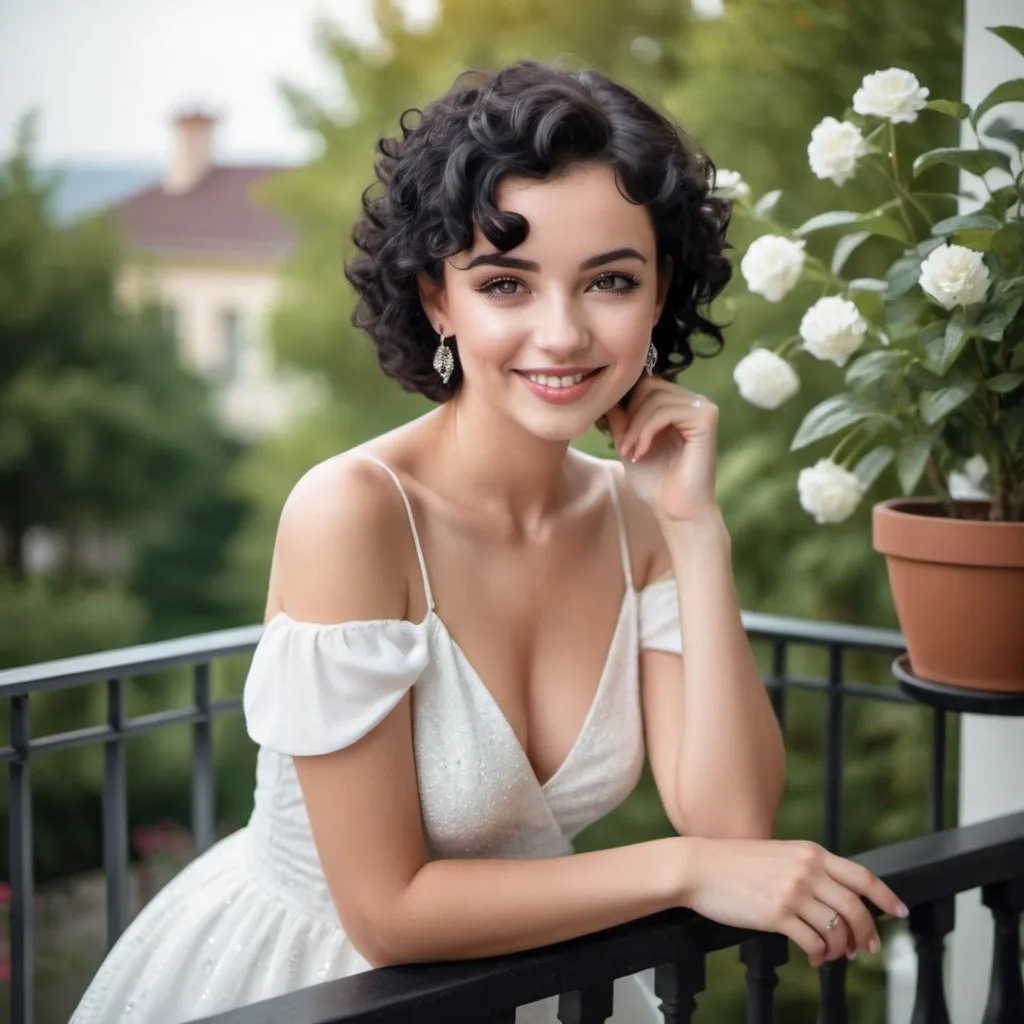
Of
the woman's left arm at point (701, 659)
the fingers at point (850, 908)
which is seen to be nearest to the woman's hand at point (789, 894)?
the fingers at point (850, 908)

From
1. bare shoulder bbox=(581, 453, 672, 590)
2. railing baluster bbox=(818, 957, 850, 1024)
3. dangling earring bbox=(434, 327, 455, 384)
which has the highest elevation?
dangling earring bbox=(434, 327, 455, 384)

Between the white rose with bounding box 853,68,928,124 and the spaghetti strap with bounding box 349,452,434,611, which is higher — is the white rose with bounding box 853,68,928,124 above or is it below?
above

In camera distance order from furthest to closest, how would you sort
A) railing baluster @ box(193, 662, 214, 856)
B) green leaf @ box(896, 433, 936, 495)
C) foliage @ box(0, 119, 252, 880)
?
foliage @ box(0, 119, 252, 880)
railing baluster @ box(193, 662, 214, 856)
green leaf @ box(896, 433, 936, 495)

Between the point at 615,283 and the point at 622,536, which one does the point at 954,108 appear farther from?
the point at 622,536

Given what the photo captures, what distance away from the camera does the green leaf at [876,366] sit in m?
1.80

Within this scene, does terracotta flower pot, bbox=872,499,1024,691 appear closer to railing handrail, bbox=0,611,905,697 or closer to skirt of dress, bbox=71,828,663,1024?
railing handrail, bbox=0,611,905,697

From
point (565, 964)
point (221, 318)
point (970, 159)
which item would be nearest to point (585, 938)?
point (565, 964)

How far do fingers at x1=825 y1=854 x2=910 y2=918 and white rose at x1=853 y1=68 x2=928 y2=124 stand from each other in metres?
0.93

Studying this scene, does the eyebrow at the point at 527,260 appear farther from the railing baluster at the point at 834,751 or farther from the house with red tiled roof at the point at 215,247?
the house with red tiled roof at the point at 215,247

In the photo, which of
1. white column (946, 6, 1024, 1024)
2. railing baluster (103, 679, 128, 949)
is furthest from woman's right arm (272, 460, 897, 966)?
white column (946, 6, 1024, 1024)

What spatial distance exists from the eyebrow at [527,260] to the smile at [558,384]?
0.35 feet

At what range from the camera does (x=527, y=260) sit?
1432 millimetres

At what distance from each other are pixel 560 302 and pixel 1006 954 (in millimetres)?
867

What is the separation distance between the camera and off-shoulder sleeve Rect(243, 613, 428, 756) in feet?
4.56
